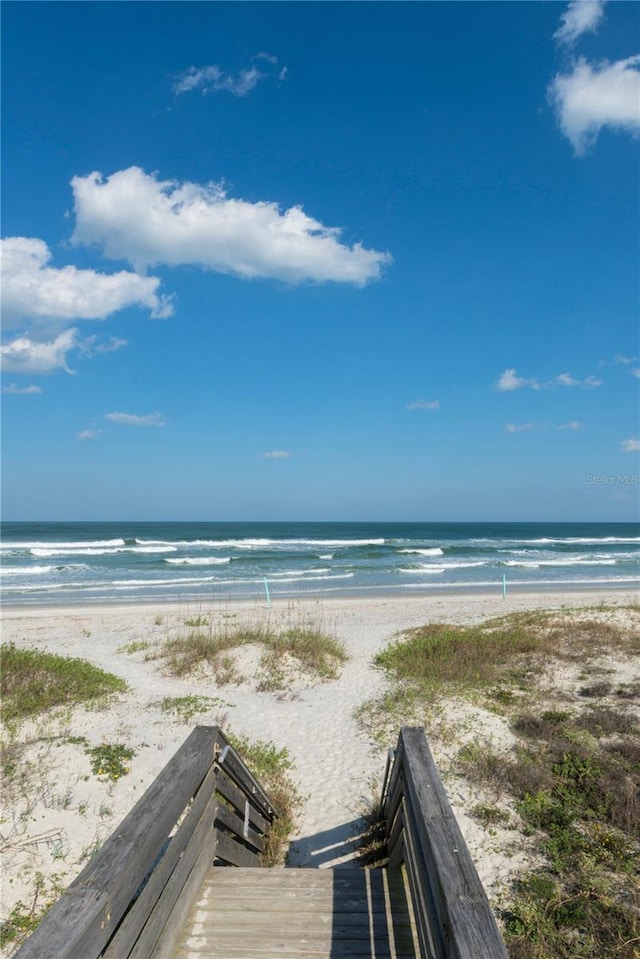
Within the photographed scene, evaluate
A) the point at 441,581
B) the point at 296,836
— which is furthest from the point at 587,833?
the point at 441,581

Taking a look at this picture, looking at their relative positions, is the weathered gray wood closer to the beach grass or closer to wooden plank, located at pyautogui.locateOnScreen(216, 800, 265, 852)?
wooden plank, located at pyautogui.locateOnScreen(216, 800, 265, 852)

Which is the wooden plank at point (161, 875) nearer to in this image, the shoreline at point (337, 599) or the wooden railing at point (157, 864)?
the wooden railing at point (157, 864)

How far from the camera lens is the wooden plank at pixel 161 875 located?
2658mm

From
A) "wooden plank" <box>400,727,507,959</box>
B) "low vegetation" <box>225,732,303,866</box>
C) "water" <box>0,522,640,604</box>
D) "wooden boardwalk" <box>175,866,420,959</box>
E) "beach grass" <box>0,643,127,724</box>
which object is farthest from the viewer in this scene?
"water" <box>0,522,640,604</box>

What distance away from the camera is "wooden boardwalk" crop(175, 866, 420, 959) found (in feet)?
12.0

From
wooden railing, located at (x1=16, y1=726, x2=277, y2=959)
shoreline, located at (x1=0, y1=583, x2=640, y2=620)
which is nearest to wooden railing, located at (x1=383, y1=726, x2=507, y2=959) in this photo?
wooden railing, located at (x1=16, y1=726, x2=277, y2=959)

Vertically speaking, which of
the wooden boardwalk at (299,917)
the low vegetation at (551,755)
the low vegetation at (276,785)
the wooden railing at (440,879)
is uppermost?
the wooden railing at (440,879)

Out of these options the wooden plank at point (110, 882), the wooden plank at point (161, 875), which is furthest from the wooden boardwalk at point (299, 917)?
the wooden plank at point (110, 882)

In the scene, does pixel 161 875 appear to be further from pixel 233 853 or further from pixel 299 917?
pixel 233 853

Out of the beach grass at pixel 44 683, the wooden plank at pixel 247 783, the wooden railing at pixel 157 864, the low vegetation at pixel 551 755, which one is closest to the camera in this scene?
the wooden railing at pixel 157 864

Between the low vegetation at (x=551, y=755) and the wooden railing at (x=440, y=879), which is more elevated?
the wooden railing at (x=440, y=879)

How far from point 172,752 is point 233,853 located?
3.60m

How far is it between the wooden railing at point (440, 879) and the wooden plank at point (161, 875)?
1488mm

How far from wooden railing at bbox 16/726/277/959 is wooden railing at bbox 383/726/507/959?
1.47m
